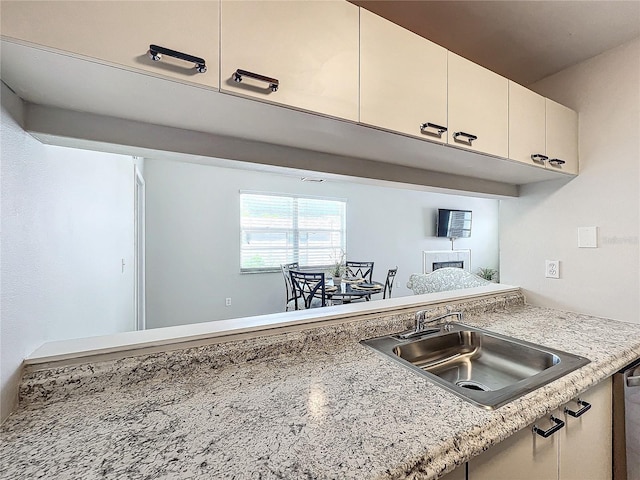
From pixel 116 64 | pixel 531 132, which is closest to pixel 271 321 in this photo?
pixel 116 64

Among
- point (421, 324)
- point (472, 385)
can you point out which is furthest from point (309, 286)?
point (472, 385)

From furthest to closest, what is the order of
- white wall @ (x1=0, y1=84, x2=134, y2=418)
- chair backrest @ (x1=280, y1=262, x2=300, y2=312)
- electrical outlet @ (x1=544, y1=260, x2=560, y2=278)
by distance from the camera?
chair backrest @ (x1=280, y1=262, x2=300, y2=312) → electrical outlet @ (x1=544, y1=260, x2=560, y2=278) → white wall @ (x1=0, y1=84, x2=134, y2=418)

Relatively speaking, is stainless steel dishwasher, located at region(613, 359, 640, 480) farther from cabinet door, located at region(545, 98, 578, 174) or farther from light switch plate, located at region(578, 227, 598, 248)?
cabinet door, located at region(545, 98, 578, 174)

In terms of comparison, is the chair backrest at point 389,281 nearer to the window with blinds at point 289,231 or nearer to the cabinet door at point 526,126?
the window with blinds at point 289,231

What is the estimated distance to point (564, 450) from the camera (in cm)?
93

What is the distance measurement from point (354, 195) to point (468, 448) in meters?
4.85

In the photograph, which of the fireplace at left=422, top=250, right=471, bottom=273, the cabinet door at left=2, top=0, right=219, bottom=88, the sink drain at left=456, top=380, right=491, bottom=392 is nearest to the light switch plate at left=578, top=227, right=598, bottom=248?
the sink drain at left=456, top=380, right=491, bottom=392

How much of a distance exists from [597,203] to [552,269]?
17.3 inches

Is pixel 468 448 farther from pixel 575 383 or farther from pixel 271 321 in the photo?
pixel 271 321

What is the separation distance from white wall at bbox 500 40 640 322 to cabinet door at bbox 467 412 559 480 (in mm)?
1129

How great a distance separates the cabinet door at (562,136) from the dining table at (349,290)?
2350 mm

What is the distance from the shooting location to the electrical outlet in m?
1.78

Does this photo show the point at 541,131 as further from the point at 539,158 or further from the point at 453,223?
the point at 453,223

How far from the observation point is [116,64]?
2.04 feet
